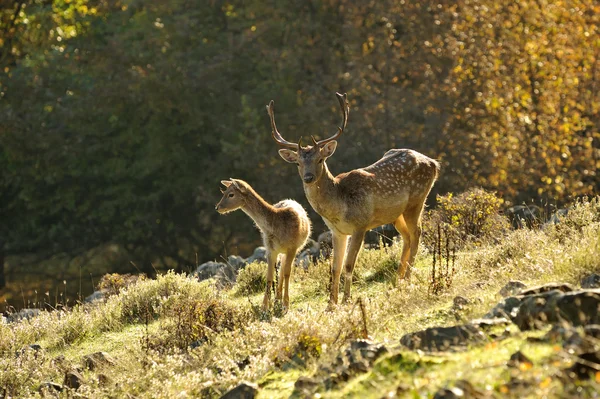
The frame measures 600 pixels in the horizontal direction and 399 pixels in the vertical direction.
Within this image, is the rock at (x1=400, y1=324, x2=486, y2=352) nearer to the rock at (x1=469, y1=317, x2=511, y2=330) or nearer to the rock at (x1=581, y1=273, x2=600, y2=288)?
the rock at (x1=469, y1=317, x2=511, y2=330)

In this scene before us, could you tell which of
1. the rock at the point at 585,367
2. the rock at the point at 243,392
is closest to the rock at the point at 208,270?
the rock at the point at 243,392

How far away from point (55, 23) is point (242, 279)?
48.5 ft

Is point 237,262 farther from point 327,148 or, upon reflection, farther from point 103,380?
point 103,380

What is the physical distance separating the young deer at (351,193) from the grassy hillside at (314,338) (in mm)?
826

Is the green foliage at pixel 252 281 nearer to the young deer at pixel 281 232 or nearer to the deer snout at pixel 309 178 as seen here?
the young deer at pixel 281 232

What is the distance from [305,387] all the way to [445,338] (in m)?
1.11

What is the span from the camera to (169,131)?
2575 centimetres

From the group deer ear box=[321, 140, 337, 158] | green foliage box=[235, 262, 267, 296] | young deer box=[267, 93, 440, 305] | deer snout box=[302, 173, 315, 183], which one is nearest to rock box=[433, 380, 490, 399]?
young deer box=[267, 93, 440, 305]

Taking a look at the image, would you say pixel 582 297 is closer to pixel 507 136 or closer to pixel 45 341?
pixel 45 341

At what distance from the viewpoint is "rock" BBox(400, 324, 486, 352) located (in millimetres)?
7152

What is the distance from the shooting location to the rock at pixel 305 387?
23.4ft

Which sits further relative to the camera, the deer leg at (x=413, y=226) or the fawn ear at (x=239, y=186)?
the fawn ear at (x=239, y=186)

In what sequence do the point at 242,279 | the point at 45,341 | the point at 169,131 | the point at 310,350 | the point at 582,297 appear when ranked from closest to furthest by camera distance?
the point at 582,297 < the point at 310,350 < the point at 45,341 < the point at 242,279 < the point at 169,131

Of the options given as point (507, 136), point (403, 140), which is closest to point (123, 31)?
point (403, 140)
